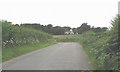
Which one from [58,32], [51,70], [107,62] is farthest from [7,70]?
[58,32]

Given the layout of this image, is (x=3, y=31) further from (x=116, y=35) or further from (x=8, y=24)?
(x=116, y=35)

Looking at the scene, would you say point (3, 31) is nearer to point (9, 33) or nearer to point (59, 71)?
point (9, 33)

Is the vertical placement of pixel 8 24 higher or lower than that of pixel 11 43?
higher

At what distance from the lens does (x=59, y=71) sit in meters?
13.8

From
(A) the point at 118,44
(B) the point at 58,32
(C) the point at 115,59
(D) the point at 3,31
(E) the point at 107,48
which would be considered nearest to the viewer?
(C) the point at 115,59

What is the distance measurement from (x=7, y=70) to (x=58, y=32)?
132619 millimetres

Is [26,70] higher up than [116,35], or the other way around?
[116,35]

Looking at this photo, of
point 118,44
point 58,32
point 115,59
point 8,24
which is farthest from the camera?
point 58,32

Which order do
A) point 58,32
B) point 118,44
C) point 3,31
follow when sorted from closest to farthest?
point 118,44, point 3,31, point 58,32

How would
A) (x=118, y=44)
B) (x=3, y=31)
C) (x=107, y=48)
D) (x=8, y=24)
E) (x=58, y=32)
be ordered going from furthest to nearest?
(x=58, y=32) → (x=8, y=24) → (x=3, y=31) → (x=107, y=48) → (x=118, y=44)

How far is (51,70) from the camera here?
14109 millimetres

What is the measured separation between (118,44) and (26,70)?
4.25 m

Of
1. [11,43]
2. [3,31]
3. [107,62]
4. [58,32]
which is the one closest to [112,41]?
[107,62]

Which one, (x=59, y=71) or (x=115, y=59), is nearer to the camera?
(x=115, y=59)
